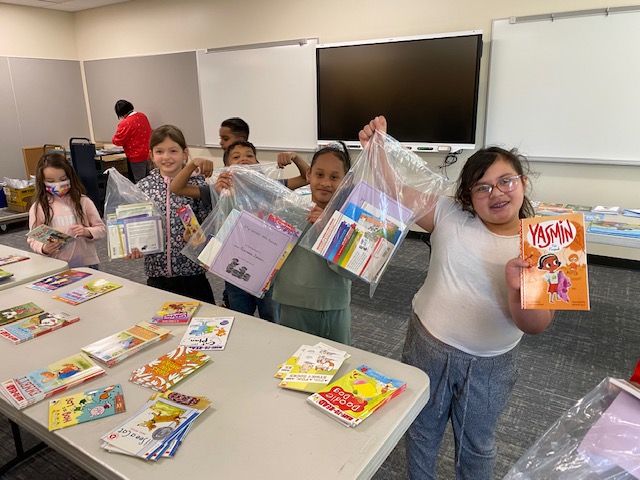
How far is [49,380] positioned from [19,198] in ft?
17.4

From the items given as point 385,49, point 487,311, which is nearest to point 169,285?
point 487,311

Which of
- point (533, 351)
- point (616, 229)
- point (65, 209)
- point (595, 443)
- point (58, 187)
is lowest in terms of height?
point (533, 351)

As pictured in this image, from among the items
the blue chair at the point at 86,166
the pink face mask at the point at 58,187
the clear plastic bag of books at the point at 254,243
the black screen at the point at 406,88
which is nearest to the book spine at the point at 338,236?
the clear plastic bag of books at the point at 254,243

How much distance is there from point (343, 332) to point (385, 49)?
3465mm

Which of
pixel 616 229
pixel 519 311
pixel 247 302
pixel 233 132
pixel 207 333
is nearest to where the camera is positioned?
pixel 519 311

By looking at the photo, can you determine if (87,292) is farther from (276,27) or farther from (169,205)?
(276,27)

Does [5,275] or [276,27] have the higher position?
[276,27]

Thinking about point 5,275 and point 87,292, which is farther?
point 5,275

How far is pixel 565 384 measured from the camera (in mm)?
2240

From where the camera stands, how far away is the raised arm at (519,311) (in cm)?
103

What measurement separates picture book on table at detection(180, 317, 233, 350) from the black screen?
11.2 ft

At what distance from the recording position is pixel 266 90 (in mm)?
5176

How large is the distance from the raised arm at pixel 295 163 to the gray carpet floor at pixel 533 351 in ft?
3.60

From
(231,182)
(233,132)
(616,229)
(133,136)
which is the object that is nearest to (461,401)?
(231,182)
